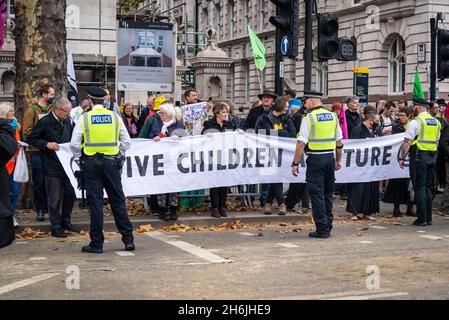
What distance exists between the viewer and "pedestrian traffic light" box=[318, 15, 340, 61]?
14070 millimetres

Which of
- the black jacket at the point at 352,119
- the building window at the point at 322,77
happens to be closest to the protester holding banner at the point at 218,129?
the black jacket at the point at 352,119

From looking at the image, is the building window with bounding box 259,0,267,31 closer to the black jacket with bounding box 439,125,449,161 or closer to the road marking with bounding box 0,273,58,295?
the black jacket with bounding box 439,125,449,161

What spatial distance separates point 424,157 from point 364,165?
5.15 feet

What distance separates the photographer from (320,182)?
1149 centimetres

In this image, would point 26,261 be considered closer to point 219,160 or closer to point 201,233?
point 201,233

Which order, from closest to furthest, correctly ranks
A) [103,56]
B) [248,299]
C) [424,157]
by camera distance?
[248,299] < [424,157] < [103,56]

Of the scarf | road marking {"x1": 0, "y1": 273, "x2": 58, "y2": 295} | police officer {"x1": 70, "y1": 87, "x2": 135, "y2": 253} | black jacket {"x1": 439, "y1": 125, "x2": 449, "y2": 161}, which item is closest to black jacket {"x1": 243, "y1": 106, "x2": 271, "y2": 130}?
the scarf

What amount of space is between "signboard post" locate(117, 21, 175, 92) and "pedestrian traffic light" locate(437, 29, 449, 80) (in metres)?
5.51

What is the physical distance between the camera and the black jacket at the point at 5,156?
7.46 m

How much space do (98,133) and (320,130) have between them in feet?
10.2

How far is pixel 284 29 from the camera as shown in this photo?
14.0 m

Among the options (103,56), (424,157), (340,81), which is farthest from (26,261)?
(340,81)

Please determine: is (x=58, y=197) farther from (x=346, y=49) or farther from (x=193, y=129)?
(x=346, y=49)

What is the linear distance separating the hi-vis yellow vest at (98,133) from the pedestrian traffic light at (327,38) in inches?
200
